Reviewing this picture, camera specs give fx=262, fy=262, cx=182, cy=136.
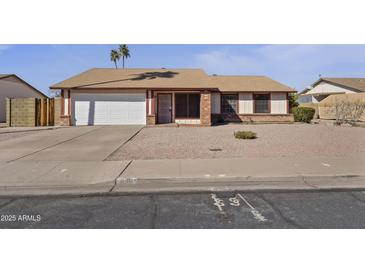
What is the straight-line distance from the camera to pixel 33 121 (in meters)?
18.6

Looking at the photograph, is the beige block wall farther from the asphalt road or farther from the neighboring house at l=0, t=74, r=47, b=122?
the neighboring house at l=0, t=74, r=47, b=122

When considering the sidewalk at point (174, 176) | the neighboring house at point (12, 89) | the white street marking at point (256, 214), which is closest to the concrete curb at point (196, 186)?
the sidewalk at point (174, 176)

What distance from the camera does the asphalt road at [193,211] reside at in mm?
3721

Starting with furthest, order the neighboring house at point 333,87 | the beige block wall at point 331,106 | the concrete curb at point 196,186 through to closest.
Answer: the neighboring house at point 333,87, the beige block wall at point 331,106, the concrete curb at point 196,186

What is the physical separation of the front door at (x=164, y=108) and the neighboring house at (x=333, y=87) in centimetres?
2672

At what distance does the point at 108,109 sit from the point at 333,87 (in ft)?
108

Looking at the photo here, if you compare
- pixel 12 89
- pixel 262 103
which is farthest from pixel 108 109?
pixel 12 89

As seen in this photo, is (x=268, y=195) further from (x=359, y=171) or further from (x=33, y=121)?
(x=33, y=121)

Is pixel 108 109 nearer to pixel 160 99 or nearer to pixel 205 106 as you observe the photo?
pixel 160 99

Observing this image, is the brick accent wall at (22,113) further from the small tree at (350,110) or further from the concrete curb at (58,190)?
the small tree at (350,110)

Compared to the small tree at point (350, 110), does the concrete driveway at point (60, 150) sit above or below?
below

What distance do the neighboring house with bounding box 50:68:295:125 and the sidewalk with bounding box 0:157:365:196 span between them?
11.5 m

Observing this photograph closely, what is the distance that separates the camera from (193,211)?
13.6 ft

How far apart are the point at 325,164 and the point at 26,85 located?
33.4 metres
